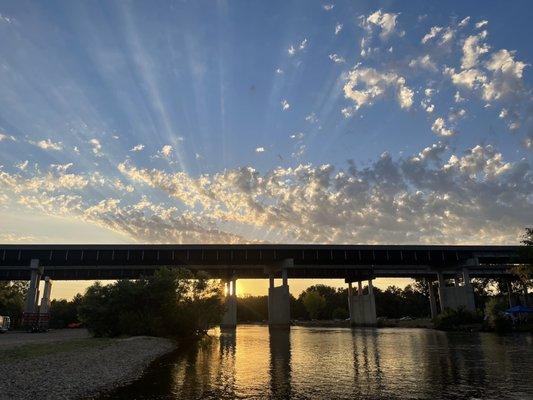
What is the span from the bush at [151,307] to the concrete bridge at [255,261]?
31.7 meters

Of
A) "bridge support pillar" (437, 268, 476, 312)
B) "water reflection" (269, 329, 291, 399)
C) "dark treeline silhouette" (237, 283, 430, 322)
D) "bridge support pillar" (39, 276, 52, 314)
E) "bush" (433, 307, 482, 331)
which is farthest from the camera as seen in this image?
"dark treeline silhouette" (237, 283, 430, 322)

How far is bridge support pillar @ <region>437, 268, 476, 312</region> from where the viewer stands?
9338cm

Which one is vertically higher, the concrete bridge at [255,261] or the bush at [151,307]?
the concrete bridge at [255,261]


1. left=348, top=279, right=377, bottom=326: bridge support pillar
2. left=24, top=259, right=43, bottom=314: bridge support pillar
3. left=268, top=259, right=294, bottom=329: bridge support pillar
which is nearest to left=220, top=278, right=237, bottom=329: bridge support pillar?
left=268, top=259, right=294, bottom=329: bridge support pillar

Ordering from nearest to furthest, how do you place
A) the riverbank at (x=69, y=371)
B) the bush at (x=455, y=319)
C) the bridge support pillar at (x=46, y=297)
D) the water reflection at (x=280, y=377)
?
the riverbank at (x=69, y=371)
the water reflection at (x=280, y=377)
the bush at (x=455, y=319)
the bridge support pillar at (x=46, y=297)

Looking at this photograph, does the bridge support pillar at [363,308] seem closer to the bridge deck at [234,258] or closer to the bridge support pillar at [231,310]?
the bridge deck at [234,258]

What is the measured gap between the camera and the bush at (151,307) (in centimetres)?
5359

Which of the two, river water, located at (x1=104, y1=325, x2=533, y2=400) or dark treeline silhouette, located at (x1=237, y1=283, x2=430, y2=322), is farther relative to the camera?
dark treeline silhouette, located at (x1=237, y1=283, x2=430, y2=322)

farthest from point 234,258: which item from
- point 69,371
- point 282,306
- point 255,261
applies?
point 69,371

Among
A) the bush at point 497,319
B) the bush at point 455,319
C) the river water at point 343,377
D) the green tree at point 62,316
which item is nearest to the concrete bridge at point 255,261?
the bush at point 455,319

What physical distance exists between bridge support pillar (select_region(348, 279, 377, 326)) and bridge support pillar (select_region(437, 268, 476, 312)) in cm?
1795

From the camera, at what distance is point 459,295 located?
97750 millimetres

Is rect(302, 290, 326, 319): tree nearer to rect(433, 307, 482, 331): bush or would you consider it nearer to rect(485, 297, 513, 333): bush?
rect(433, 307, 482, 331): bush

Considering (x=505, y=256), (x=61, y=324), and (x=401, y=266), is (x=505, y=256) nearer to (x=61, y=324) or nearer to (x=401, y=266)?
(x=401, y=266)
